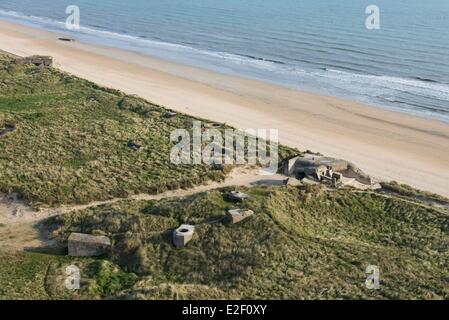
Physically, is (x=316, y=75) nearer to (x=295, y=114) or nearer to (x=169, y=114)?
(x=295, y=114)

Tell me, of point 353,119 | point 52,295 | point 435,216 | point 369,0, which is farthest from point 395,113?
point 369,0

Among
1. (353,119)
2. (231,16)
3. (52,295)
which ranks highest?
(231,16)

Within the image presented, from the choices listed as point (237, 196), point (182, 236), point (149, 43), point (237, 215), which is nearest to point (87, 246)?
point (182, 236)

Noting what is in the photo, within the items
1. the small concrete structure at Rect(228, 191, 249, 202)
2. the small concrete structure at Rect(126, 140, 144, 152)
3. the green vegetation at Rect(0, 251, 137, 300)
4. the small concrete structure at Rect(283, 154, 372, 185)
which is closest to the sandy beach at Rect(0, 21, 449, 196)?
the small concrete structure at Rect(283, 154, 372, 185)

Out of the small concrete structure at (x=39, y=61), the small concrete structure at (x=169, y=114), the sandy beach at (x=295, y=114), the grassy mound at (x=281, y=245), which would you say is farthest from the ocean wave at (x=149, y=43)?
the grassy mound at (x=281, y=245)

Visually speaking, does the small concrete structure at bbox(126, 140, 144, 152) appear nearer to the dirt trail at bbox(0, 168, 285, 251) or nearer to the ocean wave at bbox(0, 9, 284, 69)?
the dirt trail at bbox(0, 168, 285, 251)
